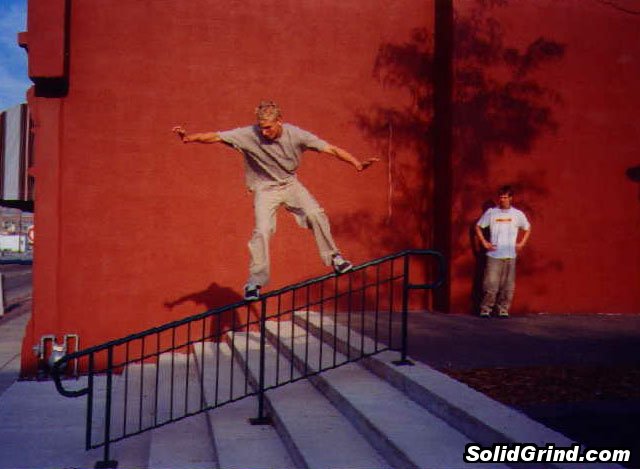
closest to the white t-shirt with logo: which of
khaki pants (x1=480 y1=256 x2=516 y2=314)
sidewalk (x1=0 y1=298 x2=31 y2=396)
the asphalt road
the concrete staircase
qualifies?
khaki pants (x1=480 y1=256 x2=516 y2=314)

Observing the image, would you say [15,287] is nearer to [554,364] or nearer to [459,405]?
[554,364]

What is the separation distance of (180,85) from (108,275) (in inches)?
108

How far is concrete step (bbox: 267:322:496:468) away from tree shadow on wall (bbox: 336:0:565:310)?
3.28 m

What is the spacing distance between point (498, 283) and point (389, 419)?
433 centimetres

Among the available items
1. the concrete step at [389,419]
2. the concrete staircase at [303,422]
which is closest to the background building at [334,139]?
the concrete staircase at [303,422]

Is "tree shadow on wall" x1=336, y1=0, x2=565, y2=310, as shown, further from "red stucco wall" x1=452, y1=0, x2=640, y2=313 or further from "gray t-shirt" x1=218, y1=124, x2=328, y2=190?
"gray t-shirt" x1=218, y1=124, x2=328, y2=190

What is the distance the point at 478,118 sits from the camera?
838 centimetres

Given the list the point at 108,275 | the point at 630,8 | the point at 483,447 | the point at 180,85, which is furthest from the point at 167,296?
the point at 630,8

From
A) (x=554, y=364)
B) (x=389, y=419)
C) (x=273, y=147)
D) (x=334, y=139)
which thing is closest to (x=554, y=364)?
(x=554, y=364)

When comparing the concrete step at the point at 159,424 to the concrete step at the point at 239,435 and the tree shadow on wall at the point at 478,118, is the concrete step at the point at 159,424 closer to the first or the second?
the concrete step at the point at 239,435

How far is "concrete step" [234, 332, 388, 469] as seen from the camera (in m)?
3.77

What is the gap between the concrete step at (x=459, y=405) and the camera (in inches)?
131

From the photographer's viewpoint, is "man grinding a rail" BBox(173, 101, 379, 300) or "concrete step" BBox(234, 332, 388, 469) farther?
"man grinding a rail" BBox(173, 101, 379, 300)

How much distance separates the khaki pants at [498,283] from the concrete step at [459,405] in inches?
109
